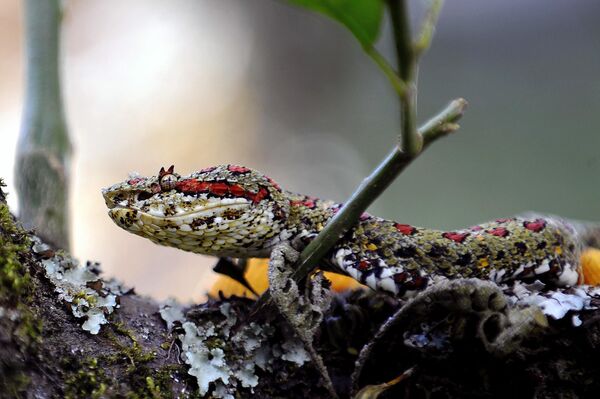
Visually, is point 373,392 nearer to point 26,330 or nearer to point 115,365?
point 115,365

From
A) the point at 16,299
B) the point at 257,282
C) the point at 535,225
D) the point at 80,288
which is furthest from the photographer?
the point at 257,282

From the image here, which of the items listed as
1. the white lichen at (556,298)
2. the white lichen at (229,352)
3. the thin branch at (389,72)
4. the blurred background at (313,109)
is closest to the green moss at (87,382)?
the white lichen at (229,352)

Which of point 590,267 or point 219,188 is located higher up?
point 590,267

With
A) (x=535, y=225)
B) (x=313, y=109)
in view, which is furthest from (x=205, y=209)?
(x=313, y=109)

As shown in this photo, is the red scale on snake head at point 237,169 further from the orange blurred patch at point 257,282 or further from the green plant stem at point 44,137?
the green plant stem at point 44,137

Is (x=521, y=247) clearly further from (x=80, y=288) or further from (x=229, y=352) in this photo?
(x=80, y=288)

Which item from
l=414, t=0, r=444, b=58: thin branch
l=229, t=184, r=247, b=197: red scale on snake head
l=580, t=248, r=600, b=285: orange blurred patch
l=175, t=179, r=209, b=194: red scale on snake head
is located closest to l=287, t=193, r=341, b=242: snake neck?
l=229, t=184, r=247, b=197: red scale on snake head
